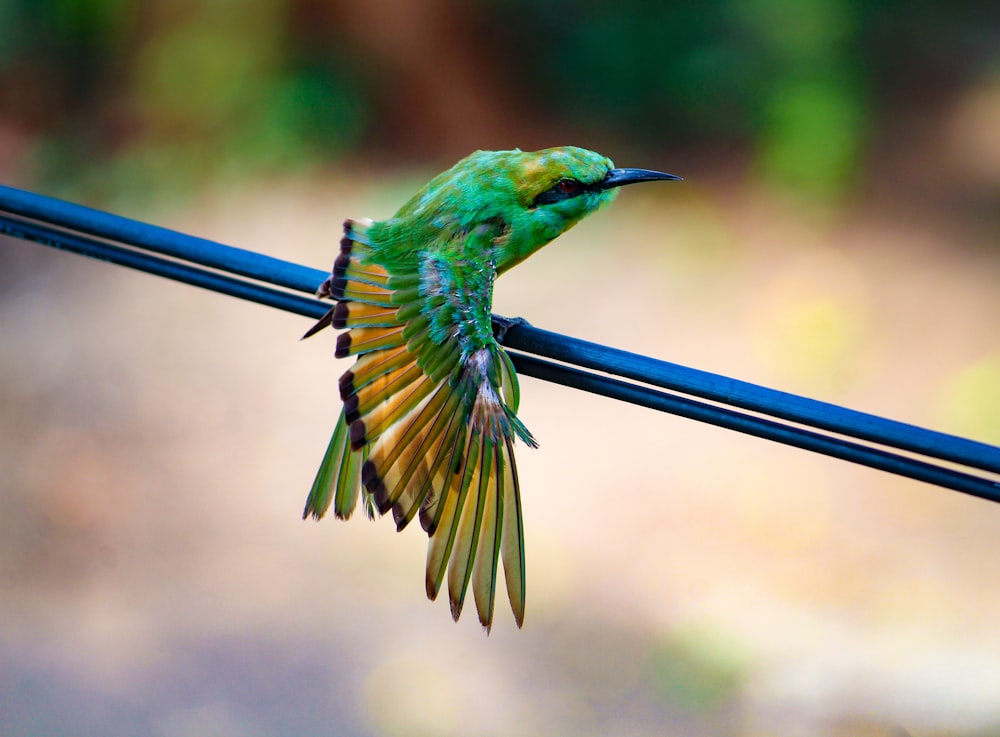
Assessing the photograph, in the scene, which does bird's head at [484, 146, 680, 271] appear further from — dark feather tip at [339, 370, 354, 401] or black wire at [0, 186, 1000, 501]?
dark feather tip at [339, 370, 354, 401]

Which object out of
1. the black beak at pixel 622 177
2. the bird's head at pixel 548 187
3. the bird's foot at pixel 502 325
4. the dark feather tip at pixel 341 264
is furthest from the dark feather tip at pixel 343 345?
the black beak at pixel 622 177

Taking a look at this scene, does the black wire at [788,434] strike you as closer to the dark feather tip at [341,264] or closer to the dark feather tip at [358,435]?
the dark feather tip at [358,435]

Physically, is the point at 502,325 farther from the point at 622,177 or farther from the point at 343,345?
the point at 622,177

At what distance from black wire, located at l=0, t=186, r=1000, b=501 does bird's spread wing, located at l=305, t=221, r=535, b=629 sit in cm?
9

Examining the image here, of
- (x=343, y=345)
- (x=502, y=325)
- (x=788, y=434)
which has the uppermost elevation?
(x=502, y=325)

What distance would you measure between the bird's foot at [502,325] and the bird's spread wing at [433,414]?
29 mm

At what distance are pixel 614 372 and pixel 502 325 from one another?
1.67ft

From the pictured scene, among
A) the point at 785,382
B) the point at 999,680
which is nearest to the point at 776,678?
the point at 999,680

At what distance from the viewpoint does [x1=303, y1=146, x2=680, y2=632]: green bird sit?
1.75 meters

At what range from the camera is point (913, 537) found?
→ 4.89 metres

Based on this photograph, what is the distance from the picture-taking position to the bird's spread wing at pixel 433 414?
1.74m

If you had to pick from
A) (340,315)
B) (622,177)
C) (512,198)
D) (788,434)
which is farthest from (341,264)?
(788,434)

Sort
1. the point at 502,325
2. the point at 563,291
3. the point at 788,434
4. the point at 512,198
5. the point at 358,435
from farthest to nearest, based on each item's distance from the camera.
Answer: the point at 563,291 → the point at 512,198 → the point at 502,325 → the point at 358,435 → the point at 788,434

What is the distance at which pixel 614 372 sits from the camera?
1517 millimetres
